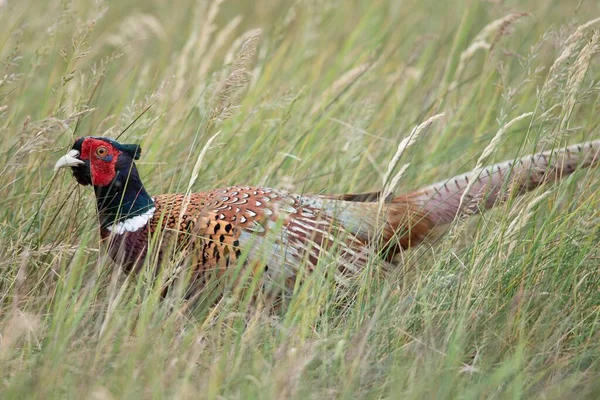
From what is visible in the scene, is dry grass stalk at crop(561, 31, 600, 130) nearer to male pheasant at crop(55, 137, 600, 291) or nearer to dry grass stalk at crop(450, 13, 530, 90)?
male pheasant at crop(55, 137, 600, 291)

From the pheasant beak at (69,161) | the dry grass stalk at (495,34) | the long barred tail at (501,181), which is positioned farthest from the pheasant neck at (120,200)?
the dry grass stalk at (495,34)

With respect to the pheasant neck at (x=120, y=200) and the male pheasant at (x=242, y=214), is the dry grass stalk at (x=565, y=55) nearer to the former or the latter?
the male pheasant at (x=242, y=214)

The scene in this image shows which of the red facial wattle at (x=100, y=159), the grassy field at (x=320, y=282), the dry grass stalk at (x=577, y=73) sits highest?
the dry grass stalk at (x=577, y=73)

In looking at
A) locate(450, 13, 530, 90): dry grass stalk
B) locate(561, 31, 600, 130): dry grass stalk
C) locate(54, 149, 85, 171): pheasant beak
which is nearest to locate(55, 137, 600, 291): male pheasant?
locate(54, 149, 85, 171): pheasant beak

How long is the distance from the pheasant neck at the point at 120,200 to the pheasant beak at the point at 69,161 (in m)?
0.15

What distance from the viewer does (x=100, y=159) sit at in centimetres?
329

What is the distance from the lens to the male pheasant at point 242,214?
3.24 meters

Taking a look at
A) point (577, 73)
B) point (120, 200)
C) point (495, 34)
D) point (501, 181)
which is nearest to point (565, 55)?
point (577, 73)

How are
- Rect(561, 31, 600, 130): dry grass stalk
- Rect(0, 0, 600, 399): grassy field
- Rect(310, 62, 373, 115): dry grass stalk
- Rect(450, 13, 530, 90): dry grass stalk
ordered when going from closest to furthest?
Rect(0, 0, 600, 399): grassy field, Rect(561, 31, 600, 130): dry grass stalk, Rect(450, 13, 530, 90): dry grass stalk, Rect(310, 62, 373, 115): dry grass stalk

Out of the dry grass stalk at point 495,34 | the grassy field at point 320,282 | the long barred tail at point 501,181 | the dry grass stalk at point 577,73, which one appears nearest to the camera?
the grassy field at point 320,282

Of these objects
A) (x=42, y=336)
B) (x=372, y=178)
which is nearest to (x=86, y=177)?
(x=42, y=336)

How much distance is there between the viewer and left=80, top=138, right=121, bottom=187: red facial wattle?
3.27m

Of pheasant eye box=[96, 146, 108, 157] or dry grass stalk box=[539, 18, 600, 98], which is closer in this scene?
dry grass stalk box=[539, 18, 600, 98]

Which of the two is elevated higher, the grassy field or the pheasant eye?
the pheasant eye
